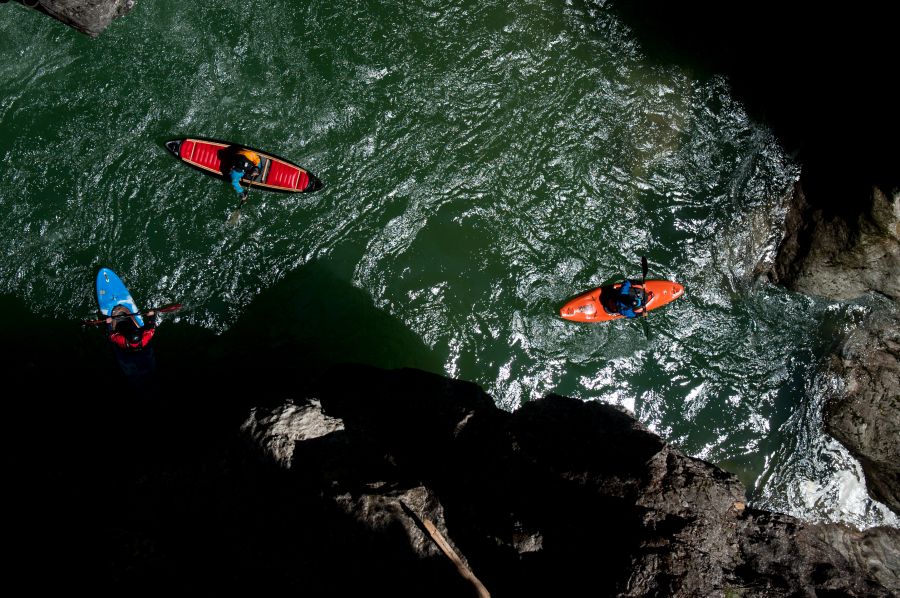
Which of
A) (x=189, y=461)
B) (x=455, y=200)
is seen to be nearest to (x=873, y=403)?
(x=455, y=200)

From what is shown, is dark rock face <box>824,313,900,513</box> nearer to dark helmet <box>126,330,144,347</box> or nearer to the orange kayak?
the orange kayak

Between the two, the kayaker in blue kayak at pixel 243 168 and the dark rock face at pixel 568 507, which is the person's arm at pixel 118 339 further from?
the dark rock face at pixel 568 507

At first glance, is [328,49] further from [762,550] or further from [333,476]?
[762,550]

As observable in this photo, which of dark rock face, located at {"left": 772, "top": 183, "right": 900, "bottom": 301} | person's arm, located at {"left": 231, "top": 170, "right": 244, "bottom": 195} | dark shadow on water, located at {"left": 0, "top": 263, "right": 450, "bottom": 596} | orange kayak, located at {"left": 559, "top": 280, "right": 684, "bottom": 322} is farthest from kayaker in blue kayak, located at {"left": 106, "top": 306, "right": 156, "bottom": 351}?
dark rock face, located at {"left": 772, "top": 183, "right": 900, "bottom": 301}

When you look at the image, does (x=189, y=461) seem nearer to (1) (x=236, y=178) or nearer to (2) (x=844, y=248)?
(1) (x=236, y=178)

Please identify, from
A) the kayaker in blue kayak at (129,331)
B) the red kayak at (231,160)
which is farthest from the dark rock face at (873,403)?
the kayaker in blue kayak at (129,331)

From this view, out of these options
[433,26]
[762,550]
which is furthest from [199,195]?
[762,550]
